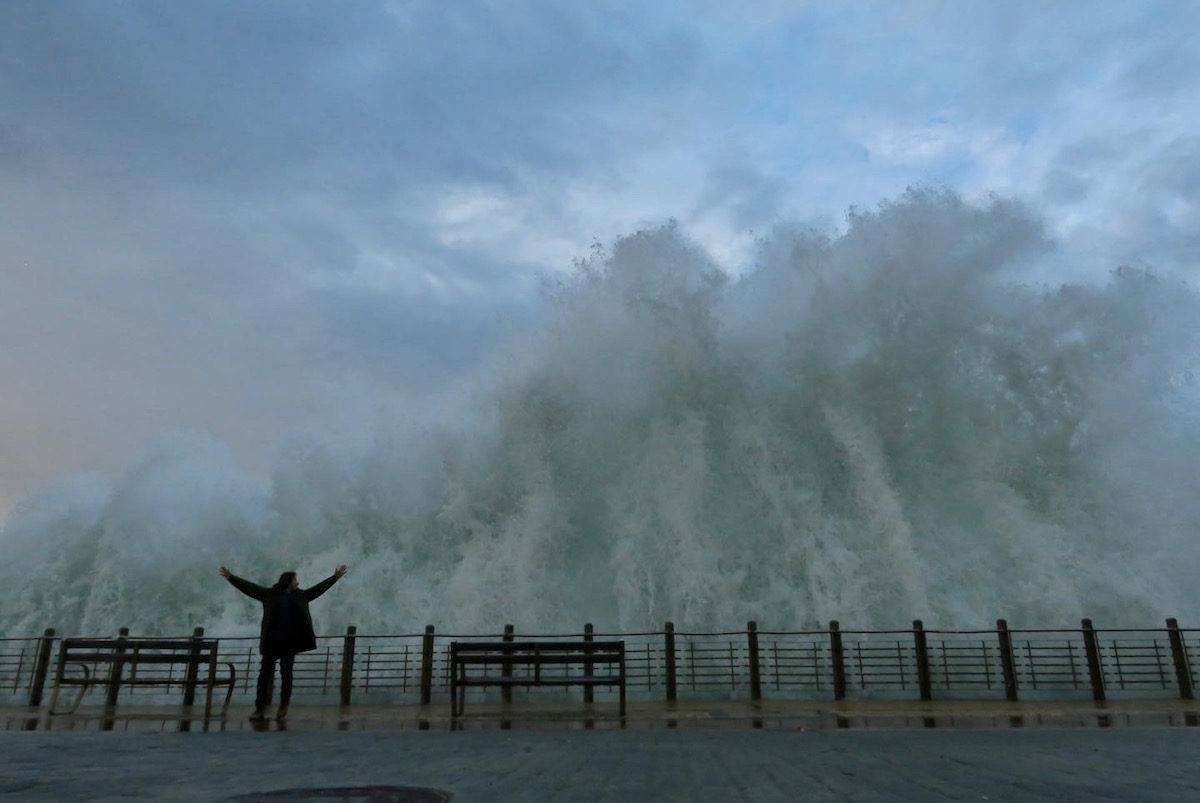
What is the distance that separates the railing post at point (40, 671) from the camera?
11695 millimetres

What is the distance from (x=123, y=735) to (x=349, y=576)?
1442cm

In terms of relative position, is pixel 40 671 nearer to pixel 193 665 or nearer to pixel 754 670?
pixel 193 665

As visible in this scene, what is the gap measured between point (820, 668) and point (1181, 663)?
19.4 feet

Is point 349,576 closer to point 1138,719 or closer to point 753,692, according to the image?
point 753,692

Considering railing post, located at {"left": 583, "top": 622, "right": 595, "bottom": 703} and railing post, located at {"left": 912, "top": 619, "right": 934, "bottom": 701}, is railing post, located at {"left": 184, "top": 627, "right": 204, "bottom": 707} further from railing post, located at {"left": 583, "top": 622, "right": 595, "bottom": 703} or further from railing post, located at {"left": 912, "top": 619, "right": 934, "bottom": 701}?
railing post, located at {"left": 912, "top": 619, "right": 934, "bottom": 701}

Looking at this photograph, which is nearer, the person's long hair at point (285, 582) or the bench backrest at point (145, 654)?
the bench backrest at point (145, 654)

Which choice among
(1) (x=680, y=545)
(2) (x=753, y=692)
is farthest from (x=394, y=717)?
(1) (x=680, y=545)

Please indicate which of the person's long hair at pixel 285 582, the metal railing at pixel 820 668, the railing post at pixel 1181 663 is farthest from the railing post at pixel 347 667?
the railing post at pixel 1181 663

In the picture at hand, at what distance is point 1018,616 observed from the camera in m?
17.6

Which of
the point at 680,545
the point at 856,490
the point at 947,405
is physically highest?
the point at 947,405

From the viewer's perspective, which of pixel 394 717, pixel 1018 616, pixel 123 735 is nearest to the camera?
pixel 123 735

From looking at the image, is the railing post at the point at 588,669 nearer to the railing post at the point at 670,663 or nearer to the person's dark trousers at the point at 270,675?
the railing post at the point at 670,663

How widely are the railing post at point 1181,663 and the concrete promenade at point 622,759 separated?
16.0 ft

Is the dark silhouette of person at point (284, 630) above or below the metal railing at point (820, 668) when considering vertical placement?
above
